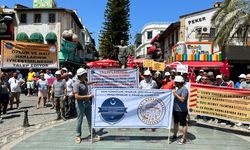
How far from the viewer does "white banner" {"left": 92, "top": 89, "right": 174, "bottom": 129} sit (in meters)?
9.29

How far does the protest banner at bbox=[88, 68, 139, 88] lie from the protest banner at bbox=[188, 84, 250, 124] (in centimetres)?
190

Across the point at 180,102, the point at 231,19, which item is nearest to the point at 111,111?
the point at 180,102

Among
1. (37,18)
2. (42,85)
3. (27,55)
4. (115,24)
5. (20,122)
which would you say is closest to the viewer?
(20,122)

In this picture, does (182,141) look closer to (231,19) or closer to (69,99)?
(69,99)

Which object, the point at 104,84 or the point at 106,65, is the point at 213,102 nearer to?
the point at 104,84

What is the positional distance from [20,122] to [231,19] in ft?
41.5

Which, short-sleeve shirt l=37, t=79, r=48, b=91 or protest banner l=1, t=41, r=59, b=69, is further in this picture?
short-sleeve shirt l=37, t=79, r=48, b=91

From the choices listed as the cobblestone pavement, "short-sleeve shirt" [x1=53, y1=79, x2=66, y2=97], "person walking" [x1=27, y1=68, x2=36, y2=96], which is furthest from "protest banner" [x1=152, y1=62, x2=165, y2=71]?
Result: "person walking" [x1=27, y1=68, x2=36, y2=96]

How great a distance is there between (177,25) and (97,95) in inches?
1172

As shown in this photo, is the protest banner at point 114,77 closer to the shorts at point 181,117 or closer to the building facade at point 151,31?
the shorts at point 181,117

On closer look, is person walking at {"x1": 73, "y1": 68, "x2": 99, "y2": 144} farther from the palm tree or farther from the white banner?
the palm tree

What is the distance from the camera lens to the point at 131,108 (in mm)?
9359

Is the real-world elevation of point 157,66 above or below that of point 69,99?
above

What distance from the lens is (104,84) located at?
12141 millimetres
